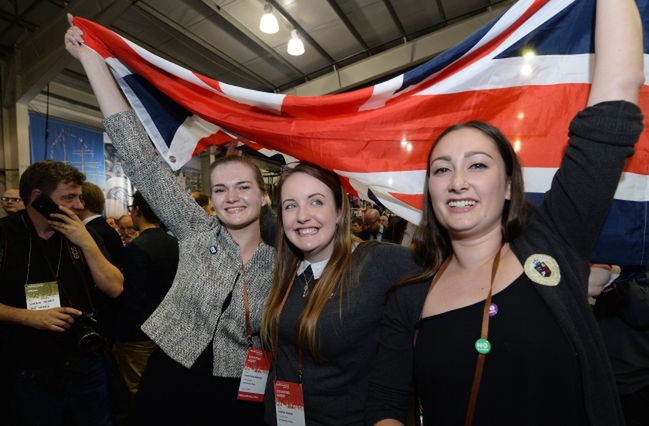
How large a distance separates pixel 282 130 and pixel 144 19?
4.96 metres

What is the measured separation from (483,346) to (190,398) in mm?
1101

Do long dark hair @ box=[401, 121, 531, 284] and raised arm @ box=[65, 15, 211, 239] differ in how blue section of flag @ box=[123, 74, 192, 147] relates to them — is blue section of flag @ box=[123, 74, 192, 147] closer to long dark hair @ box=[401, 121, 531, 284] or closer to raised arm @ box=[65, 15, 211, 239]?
raised arm @ box=[65, 15, 211, 239]

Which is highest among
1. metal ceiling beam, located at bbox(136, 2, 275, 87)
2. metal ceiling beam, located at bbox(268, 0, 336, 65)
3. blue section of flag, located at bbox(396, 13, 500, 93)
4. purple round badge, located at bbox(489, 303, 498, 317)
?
metal ceiling beam, located at bbox(268, 0, 336, 65)

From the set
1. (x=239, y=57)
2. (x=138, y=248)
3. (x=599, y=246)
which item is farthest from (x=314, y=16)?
(x=599, y=246)

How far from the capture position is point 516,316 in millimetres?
952

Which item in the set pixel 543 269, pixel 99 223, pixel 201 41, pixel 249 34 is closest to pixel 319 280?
pixel 543 269

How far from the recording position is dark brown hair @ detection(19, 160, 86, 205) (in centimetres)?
204

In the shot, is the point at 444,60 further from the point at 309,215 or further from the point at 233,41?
the point at 233,41

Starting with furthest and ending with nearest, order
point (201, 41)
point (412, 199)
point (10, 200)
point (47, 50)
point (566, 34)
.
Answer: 1. point (201, 41)
2. point (47, 50)
3. point (10, 200)
4. point (412, 199)
5. point (566, 34)

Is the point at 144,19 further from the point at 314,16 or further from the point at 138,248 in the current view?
the point at 138,248

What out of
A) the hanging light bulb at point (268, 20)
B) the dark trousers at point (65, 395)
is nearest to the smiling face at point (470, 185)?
the dark trousers at point (65, 395)

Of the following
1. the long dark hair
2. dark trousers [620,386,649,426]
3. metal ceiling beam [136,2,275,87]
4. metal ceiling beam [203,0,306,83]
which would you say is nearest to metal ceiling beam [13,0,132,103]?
metal ceiling beam [136,2,275,87]

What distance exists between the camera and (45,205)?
6.42 ft

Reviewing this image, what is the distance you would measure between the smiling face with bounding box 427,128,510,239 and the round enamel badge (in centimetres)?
16
